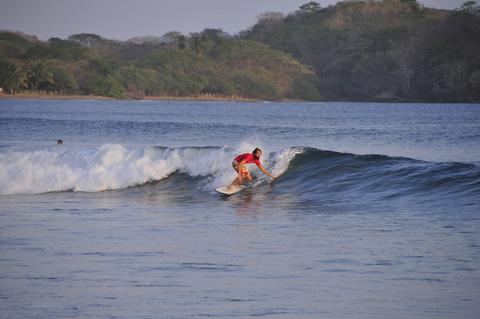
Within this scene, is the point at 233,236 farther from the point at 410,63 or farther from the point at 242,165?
the point at 410,63

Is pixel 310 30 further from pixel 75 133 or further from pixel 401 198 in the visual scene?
pixel 401 198

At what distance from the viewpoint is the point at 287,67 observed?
173875 mm

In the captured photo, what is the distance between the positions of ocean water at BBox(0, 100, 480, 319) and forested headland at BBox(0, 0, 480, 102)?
367 ft

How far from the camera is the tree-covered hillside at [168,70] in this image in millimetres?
142250

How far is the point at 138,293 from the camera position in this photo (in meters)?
9.74

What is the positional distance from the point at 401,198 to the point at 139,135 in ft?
99.7

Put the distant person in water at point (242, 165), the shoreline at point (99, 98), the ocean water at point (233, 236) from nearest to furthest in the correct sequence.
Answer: the ocean water at point (233, 236)
the distant person in water at point (242, 165)
the shoreline at point (99, 98)

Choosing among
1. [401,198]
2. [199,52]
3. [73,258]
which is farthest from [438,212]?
[199,52]

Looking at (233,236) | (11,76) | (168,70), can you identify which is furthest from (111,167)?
(168,70)

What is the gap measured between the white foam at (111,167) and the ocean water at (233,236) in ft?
0.16

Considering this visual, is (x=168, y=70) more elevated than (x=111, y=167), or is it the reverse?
(x=168, y=70)

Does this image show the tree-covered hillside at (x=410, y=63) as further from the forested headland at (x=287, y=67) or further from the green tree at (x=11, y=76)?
the green tree at (x=11, y=76)

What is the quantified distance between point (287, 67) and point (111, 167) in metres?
151

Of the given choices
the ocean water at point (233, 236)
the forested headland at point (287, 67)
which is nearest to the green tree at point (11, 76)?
the forested headland at point (287, 67)
